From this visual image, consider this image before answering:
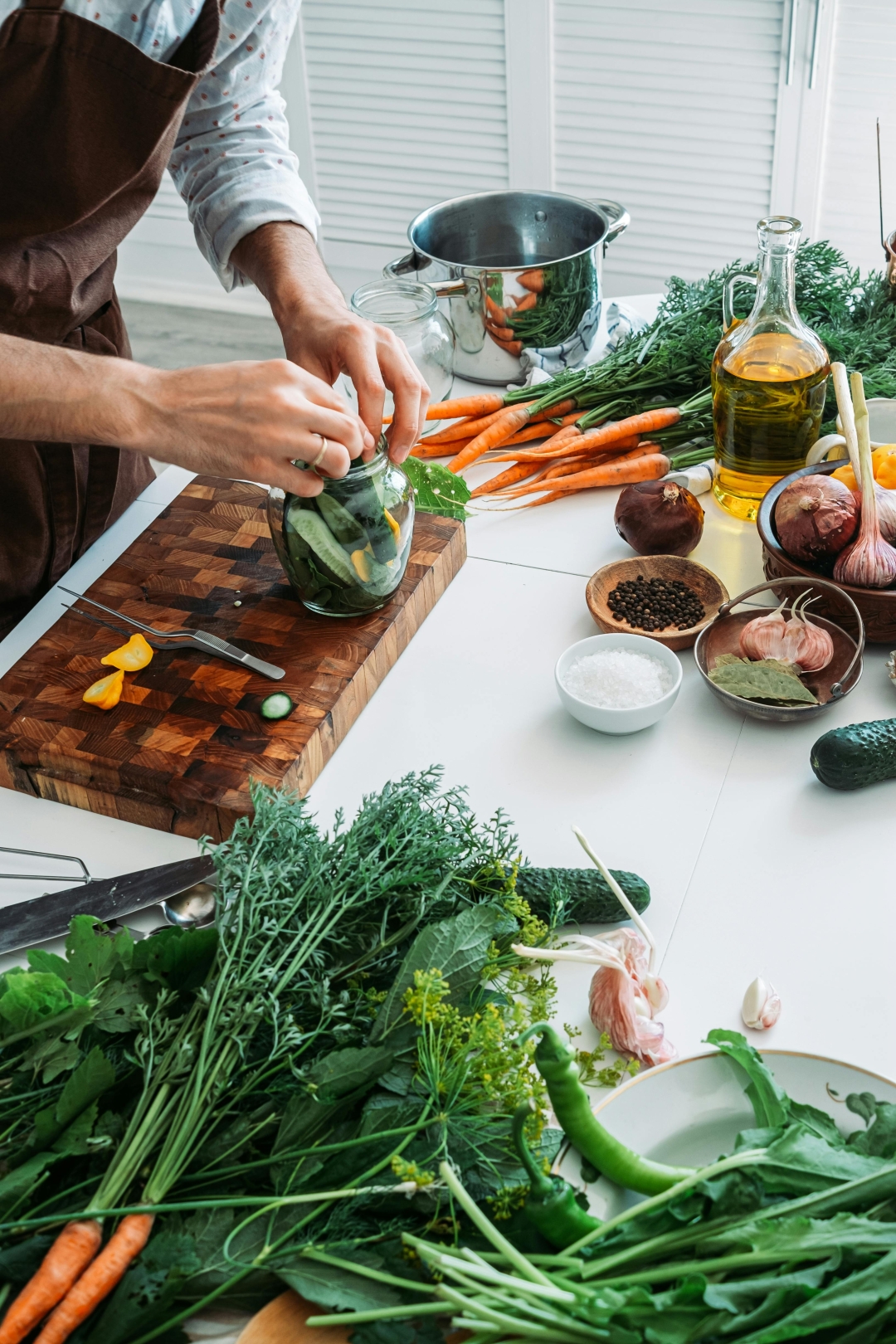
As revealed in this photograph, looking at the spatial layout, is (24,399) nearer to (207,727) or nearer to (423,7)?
(207,727)

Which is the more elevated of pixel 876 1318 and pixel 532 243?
pixel 532 243

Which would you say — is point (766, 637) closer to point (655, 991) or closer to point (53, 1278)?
point (655, 991)

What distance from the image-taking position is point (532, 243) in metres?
1.75

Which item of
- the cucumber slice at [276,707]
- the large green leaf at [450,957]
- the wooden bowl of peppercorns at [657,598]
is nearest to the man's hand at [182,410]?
the cucumber slice at [276,707]

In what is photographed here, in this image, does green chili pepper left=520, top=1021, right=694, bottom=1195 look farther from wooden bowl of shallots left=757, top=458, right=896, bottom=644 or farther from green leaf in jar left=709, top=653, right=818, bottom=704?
wooden bowl of shallots left=757, top=458, right=896, bottom=644

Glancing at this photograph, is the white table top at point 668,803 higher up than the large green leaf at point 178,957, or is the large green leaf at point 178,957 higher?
the large green leaf at point 178,957

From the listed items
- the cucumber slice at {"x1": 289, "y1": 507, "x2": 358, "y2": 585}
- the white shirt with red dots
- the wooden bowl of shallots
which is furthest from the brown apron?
the wooden bowl of shallots

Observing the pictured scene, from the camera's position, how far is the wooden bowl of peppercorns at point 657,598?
1242 millimetres

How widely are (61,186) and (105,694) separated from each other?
0.58 metres

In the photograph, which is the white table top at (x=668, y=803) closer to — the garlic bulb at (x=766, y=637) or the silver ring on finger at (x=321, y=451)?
the garlic bulb at (x=766, y=637)

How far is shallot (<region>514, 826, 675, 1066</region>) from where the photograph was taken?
2.81 feet

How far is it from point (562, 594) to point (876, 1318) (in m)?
0.88

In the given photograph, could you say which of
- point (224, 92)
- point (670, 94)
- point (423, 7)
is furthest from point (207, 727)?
point (423, 7)

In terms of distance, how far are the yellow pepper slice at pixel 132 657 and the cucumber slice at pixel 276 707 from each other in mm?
149
